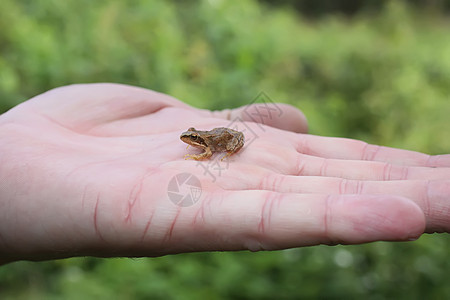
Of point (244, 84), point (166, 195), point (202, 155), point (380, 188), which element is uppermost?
point (380, 188)

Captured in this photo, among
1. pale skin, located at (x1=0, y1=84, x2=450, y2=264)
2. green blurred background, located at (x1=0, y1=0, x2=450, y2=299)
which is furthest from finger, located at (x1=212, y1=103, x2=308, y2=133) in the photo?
green blurred background, located at (x1=0, y1=0, x2=450, y2=299)

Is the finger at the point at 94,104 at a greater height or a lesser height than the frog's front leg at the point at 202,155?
greater

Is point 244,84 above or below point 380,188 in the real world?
below

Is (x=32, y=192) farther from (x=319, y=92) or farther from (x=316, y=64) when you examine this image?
(x=316, y=64)

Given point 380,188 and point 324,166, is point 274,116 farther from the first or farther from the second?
point 380,188

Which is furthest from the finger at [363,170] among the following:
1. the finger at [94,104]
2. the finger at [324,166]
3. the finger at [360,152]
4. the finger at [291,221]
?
the finger at [94,104]

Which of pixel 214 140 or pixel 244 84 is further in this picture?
pixel 244 84

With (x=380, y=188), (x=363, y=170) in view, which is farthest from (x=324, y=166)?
(x=380, y=188)

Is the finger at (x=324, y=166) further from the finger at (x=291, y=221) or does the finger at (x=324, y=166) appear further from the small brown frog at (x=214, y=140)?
the finger at (x=291, y=221)
